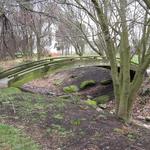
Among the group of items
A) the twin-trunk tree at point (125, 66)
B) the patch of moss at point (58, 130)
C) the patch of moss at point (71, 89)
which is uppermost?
the twin-trunk tree at point (125, 66)

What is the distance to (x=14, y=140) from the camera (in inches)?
177

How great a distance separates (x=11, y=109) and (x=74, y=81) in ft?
33.7

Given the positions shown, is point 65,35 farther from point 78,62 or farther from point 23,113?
point 23,113

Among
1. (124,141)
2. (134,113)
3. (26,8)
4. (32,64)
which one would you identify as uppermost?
(26,8)

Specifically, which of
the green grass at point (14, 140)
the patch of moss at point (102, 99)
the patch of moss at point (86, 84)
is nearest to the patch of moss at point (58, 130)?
the green grass at point (14, 140)

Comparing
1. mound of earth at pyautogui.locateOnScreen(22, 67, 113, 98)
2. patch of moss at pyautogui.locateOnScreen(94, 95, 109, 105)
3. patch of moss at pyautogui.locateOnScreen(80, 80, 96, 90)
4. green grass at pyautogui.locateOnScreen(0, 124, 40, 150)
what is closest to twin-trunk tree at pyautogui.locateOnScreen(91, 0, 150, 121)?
green grass at pyautogui.locateOnScreen(0, 124, 40, 150)

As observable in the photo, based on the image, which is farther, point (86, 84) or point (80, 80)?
point (80, 80)

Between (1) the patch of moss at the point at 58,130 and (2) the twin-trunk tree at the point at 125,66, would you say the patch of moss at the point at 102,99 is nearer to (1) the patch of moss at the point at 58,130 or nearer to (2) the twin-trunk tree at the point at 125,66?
(2) the twin-trunk tree at the point at 125,66

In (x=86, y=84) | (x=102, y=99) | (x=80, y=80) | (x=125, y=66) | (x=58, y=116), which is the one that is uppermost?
(x=125, y=66)

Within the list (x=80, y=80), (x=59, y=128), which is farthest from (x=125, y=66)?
→ (x=80, y=80)

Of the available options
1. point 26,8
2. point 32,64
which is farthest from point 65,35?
point 26,8

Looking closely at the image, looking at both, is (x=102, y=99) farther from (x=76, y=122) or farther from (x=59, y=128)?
(x=59, y=128)

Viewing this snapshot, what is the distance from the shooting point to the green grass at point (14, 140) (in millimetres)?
4284

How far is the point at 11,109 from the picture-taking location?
6070 mm
